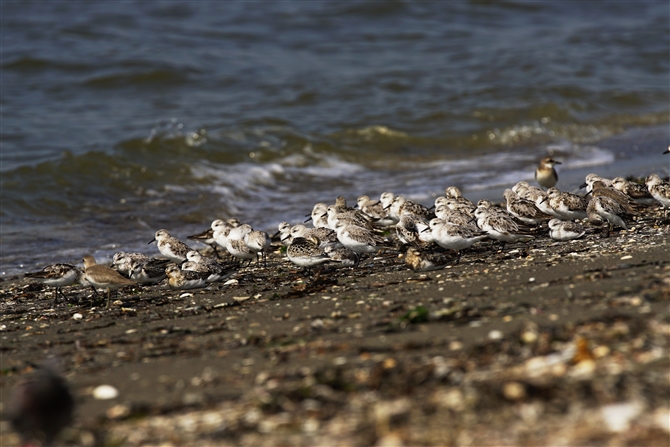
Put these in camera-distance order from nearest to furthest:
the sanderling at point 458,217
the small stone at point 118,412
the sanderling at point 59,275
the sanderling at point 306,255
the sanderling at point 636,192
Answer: the small stone at point 118,412 → the sanderling at point 59,275 → the sanderling at point 306,255 → the sanderling at point 458,217 → the sanderling at point 636,192

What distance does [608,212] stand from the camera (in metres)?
8.84

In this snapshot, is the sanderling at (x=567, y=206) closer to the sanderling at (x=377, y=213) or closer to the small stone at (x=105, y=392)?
the sanderling at (x=377, y=213)

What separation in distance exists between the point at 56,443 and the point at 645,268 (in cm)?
462

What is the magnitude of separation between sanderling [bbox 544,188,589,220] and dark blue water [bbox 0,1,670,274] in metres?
3.74

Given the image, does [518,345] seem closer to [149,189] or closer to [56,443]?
[56,443]

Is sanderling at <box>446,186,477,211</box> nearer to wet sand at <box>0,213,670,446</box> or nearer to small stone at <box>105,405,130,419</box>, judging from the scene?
wet sand at <box>0,213,670,446</box>

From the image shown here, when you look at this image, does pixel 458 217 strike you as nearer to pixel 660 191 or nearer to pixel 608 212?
pixel 608 212

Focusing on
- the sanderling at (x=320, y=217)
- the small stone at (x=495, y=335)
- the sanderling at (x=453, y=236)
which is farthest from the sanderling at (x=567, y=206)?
the small stone at (x=495, y=335)

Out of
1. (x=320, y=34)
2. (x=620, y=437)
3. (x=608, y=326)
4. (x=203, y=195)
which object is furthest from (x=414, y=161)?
(x=620, y=437)

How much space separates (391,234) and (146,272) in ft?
11.5

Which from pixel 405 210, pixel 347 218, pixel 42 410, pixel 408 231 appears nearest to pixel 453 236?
pixel 408 231

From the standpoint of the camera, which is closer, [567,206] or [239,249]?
[239,249]

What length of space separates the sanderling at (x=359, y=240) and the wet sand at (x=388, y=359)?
113 centimetres

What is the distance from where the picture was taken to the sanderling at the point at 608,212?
886 centimetres
